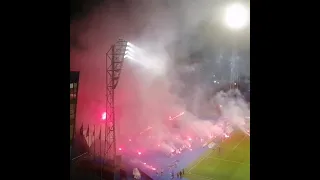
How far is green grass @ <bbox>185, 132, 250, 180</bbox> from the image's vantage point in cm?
239

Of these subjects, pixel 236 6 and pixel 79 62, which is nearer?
pixel 236 6

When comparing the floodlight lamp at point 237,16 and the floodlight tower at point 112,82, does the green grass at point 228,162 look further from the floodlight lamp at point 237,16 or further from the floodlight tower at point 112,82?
the floodlight lamp at point 237,16

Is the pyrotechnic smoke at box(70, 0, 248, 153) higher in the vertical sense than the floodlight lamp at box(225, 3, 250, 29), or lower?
lower

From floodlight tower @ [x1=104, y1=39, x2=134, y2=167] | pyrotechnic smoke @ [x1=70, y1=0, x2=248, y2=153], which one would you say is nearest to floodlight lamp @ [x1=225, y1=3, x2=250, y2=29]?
pyrotechnic smoke @ [x1=70, y1=0, x2=248, y2=153]

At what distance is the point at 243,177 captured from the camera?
238cm

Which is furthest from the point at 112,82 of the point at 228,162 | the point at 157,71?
the point at 228,162

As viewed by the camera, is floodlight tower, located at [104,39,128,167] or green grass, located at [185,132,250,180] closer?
green grass, located at [185,132,250,180]

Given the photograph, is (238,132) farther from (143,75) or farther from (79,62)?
(79,62)

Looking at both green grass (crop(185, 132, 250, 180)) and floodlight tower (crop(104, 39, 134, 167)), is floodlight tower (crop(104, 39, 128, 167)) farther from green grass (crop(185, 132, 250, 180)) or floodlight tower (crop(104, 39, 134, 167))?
green grass (crop(185, 132, 250, 180))

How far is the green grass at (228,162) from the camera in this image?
2.39 metres

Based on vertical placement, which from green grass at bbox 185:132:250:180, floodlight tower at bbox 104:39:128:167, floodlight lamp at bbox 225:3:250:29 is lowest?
green grass at bbox 185:132:250:180
